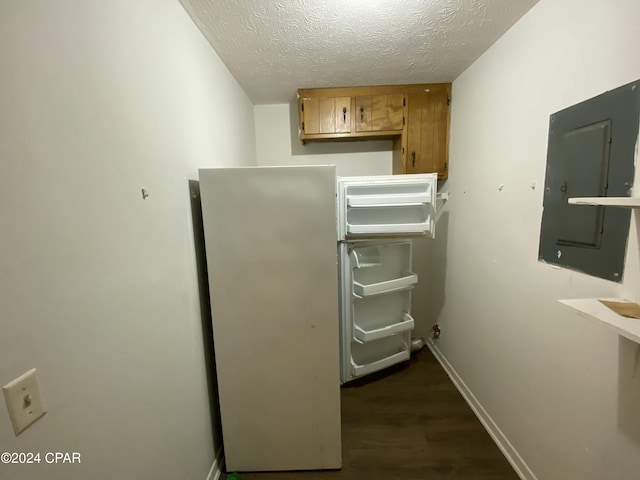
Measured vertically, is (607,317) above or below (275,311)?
above

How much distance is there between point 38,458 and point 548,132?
6.82ft

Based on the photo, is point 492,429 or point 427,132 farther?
point 427,132

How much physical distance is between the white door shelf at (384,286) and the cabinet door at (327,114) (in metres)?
1.30

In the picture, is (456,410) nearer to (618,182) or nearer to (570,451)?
(570,451)

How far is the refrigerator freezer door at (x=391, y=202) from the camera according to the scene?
180 cm

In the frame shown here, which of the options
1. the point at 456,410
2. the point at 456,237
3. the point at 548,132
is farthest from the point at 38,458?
the point at 456,237

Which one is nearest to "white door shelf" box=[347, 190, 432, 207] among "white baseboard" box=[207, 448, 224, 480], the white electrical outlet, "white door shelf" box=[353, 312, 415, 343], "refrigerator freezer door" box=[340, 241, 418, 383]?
"refrigerator freezer door" box=[340, 241, 418, 383]

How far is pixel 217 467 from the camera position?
1.50 meters

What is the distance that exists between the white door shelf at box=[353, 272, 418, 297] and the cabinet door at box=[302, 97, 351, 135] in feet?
4.28

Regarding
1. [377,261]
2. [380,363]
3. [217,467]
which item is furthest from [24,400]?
[380,363]

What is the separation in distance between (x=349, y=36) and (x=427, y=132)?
1073mm

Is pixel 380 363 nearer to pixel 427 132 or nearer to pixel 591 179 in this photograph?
pixel 591 179

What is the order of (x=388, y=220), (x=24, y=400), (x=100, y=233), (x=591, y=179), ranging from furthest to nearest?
(x=388, y=220) < (x=591, y=179) < (x=100, y=233) < (x=24, y=400)

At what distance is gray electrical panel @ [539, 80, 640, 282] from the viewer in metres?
0.92
